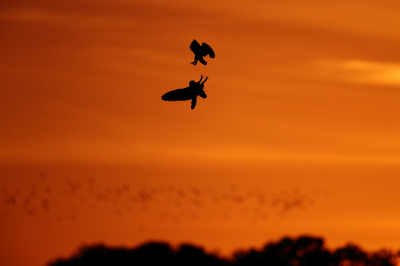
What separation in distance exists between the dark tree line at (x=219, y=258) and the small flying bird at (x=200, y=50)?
49.4 m

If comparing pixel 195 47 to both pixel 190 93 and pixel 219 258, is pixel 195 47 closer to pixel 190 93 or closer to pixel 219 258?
pixel 190 93

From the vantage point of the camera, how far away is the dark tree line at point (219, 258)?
6169cm

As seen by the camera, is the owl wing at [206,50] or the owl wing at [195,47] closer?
the owl wing at [206,50]

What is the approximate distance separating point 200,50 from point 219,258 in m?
53.9

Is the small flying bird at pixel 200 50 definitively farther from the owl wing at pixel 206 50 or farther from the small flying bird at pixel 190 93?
the small flying bird at pixel 190 93

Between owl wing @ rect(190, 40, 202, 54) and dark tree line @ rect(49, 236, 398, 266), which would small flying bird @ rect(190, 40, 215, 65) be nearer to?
owl wing @ rect(190, 40, 202, 54)

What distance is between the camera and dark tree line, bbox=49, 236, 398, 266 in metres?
61.7

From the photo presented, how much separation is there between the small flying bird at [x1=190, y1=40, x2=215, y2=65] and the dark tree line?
49.4m

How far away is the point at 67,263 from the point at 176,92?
177 feet

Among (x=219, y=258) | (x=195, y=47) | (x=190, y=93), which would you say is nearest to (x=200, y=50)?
(x=195, y=47)

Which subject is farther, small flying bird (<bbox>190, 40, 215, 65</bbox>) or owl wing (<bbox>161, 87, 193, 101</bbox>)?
small flying bird (<bbox>190, 40, 215, 65</bbox>)

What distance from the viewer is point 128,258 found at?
6178cm

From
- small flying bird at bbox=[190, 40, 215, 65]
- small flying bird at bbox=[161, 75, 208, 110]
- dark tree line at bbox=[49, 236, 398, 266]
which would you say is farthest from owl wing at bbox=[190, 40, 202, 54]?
dark tree line at bbox=[49, 236, 398, 266]

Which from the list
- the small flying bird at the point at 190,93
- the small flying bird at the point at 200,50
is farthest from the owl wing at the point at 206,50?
the small flying bird at the point at 190,93
